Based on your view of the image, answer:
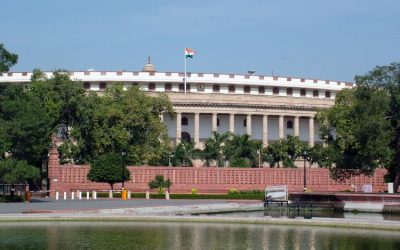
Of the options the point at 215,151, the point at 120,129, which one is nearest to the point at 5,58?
the point at 120,129

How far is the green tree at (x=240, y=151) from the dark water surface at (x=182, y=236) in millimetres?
44627

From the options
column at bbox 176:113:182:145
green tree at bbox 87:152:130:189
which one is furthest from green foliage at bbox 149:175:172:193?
column at bbox 176:113:182:145

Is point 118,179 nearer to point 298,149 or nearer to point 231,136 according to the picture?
point 231,136

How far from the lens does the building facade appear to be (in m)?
98.1

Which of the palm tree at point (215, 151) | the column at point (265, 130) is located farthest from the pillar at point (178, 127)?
the palm tree at point (215, 151)

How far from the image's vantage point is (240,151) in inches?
3091

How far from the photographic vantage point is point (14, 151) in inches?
2167

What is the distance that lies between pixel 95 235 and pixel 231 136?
179 feet

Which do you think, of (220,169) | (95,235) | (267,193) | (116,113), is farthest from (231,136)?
(95,235)

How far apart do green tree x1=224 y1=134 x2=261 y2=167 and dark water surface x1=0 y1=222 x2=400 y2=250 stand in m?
44.6

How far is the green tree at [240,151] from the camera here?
77938 mm

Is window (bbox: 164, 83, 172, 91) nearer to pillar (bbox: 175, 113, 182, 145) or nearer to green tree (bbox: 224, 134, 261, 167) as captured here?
pillar (bbox: 175, 113, 182, 145)

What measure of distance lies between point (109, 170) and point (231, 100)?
36.8 m

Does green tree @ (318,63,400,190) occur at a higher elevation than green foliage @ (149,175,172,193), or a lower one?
higher
